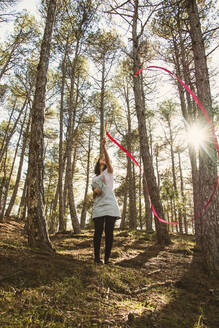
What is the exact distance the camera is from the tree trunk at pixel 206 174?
3.43 m

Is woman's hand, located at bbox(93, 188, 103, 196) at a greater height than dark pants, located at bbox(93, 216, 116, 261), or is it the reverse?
woman's hand, located at bbox(93, 188, 103, 196)

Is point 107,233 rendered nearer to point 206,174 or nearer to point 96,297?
point 96,297

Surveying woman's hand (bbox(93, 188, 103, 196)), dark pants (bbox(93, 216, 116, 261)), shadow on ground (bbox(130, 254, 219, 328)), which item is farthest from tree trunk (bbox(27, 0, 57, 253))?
shadow on ground (bbox(130, 254, 219, 328))

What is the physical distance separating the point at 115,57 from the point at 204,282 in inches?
470

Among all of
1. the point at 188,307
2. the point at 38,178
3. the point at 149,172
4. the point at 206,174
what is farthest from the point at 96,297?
the point at 149,172

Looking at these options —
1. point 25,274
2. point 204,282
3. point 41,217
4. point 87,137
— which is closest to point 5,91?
point 87,137

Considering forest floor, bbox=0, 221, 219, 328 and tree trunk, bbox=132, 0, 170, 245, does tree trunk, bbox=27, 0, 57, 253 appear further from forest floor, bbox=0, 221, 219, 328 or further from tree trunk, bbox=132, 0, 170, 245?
tree trunk, bbox=132, 0, 170, 245

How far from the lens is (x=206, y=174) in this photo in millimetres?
3703

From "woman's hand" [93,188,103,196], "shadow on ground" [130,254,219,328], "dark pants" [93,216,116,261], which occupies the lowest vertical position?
"shadow on ground" [130,254,219,328]

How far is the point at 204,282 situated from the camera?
Result: 116 inches

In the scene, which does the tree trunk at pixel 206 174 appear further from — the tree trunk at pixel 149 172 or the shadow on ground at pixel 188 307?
the tree trunk at pixel 149 172

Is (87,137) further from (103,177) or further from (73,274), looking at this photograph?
(73,274)

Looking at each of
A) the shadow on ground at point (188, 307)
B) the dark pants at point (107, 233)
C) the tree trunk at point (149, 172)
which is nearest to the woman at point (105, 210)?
the dark pants at point (107, 233)

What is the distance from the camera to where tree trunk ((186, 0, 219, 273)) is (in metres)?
3.43
